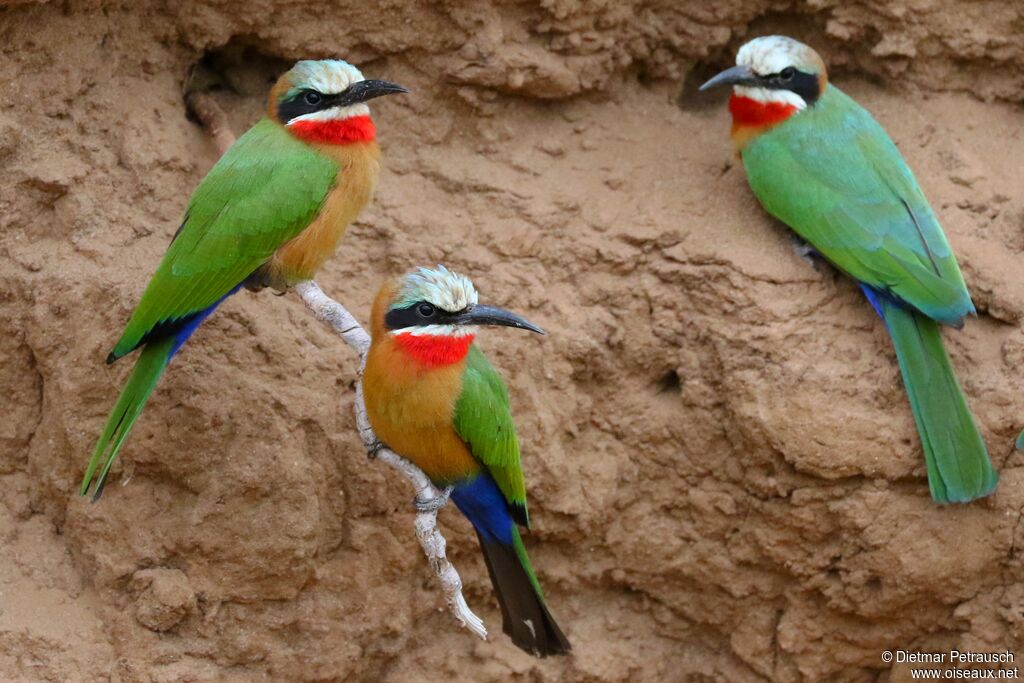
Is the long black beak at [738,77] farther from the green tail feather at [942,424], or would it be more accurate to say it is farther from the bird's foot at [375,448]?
the bird's foot at [375,448]

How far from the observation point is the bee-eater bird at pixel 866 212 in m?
3.76

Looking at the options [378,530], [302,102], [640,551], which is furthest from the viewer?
[640,551]

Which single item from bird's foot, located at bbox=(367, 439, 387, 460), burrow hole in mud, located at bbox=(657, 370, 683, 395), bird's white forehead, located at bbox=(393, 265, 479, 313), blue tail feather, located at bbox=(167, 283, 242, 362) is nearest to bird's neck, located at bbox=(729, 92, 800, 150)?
burrow hole in mud, located at bbox=(657, 370, 683, 395)

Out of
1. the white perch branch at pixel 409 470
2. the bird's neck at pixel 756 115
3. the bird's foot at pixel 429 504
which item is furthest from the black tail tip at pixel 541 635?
the bird's neck at pixel 756 115

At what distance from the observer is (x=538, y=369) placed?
3.94 meters

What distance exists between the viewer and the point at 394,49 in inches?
160

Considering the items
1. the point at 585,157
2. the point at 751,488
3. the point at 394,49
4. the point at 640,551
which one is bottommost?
the point at 640,551

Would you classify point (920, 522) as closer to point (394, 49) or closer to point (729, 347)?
point (729, 347)

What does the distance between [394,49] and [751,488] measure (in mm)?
1638

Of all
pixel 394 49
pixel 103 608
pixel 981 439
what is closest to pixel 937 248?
pixel 981 439

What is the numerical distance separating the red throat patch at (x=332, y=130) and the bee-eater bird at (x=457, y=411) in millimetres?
467

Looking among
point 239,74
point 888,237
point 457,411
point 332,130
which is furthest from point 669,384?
point 239,74

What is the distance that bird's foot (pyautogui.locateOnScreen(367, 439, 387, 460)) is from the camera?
133 inches

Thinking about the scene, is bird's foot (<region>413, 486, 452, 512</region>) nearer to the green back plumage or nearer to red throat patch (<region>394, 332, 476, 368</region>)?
red throat patch (<region>394, 332, 476, 368</region>)
